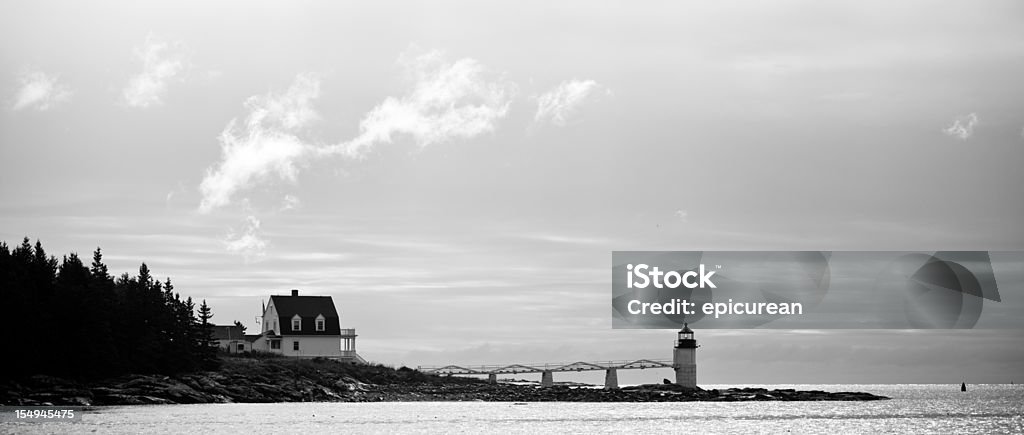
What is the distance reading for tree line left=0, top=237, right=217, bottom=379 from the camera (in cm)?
7681

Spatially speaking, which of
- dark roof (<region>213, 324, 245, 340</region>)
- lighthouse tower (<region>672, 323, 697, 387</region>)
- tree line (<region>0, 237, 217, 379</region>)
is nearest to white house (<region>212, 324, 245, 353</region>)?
dark roof (<region>213, 324, 245, 340</region>)

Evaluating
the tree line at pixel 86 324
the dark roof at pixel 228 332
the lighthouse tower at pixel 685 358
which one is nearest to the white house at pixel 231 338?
the dark roof at pixel 228 332

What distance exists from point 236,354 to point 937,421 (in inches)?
2255

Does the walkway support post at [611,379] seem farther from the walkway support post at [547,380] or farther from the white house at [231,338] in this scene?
the white house at [231,338]

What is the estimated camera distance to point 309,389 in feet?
312

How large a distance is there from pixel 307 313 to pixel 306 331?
168cm

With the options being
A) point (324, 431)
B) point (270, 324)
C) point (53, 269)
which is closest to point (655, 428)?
point (324, 431)

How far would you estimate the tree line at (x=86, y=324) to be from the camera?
7681cm

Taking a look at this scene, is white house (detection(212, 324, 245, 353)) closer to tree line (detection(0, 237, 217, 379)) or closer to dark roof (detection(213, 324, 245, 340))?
dark roof (detection(213, 324, 245, 340))

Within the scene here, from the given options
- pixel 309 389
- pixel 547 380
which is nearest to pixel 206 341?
pixel 309 389

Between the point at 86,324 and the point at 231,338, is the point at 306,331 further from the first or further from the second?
the point at 86,324

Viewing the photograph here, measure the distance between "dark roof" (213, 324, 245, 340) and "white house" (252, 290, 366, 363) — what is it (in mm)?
5994

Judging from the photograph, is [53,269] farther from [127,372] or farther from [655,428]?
[655,428]

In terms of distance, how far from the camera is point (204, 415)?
74.2 meters
